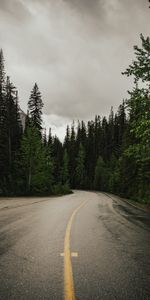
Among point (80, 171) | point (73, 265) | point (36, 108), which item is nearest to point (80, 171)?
point (80, 171)

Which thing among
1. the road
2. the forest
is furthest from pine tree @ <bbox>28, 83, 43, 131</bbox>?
the road

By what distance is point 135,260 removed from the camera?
603 centimetres

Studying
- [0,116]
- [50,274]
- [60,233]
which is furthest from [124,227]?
[0,116]

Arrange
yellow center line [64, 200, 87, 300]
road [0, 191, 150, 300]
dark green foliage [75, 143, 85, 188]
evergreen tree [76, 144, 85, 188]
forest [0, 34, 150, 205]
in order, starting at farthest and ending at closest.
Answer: evergreen tree [76, 144, 85, 188], dark green foliage [75, 143, 85, 188], forest [0, 34, 150, 205], road [0, 191, 150, 300], yellow center line [64, 200, 87, 300]

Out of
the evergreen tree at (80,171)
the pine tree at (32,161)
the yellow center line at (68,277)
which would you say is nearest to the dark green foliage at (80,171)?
the evergreen tree at (80,171)

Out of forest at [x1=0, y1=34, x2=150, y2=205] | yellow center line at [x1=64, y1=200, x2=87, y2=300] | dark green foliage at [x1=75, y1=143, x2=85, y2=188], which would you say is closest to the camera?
yellow center line at [x1=64, y1=200, x2=87, y2=300]

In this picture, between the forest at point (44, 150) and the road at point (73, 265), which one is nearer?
the road at point (73, 265)

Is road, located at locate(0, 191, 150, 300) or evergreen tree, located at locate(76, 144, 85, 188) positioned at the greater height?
evergreen tree, located at locate(76, 144, 85, 188)

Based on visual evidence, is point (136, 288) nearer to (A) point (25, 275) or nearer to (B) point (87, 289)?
(B) point (87, 289)

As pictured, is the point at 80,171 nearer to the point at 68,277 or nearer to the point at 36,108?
the point at 36,108

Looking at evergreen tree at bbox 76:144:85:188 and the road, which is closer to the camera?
the road

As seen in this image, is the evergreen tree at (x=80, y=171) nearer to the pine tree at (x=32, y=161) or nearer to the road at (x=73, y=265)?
the pine tree at (x=32, y=161)

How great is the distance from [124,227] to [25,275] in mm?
6608

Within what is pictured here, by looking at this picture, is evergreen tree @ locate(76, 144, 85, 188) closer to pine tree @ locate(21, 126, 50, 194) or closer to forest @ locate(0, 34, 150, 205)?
forest @ locate(0, 34, 150, 205)
